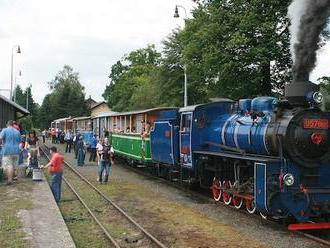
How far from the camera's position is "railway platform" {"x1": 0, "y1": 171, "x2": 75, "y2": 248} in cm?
921

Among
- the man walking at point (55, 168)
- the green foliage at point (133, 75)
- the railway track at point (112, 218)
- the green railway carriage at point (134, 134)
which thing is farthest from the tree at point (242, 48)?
the green foliage at point (133, 75)

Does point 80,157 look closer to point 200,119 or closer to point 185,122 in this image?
point 185,122

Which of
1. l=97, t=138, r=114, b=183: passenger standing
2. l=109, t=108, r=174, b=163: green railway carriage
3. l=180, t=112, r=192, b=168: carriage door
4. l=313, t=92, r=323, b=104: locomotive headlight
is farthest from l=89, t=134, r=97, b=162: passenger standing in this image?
l=313, t=92, r=323, b=104: locomotive headlight

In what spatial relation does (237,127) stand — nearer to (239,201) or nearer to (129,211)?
(239,201)

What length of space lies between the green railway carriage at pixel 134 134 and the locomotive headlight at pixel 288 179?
35.9 ft

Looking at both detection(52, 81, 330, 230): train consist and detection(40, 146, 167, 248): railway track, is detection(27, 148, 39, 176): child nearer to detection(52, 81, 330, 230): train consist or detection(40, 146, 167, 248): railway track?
detection(40, 146, 167, 248): railway track

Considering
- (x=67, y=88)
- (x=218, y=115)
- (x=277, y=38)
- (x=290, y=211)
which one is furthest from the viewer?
(x=67, y=88)

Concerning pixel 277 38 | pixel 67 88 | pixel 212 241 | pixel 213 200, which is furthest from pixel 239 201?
pixel 67 88

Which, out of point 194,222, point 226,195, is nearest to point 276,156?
point 194,222

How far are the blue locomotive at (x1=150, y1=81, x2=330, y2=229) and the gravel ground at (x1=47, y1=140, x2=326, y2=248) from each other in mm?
419

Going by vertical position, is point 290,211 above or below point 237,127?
below

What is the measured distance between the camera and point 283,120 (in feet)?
36.5

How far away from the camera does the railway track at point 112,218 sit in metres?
10.1

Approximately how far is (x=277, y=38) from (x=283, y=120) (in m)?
17.7
